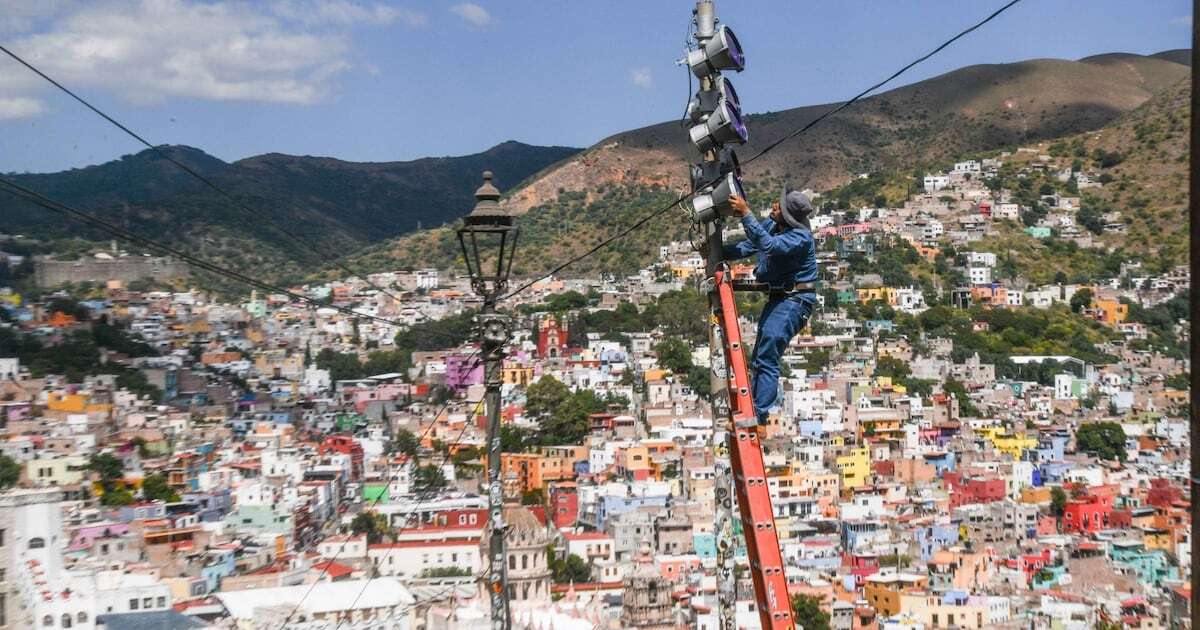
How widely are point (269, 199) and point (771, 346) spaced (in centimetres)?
10999

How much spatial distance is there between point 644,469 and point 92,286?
954 inches

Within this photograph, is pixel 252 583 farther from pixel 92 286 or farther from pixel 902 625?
pixel 92 286

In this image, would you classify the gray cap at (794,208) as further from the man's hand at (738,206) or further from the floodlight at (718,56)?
the floodlight at (718,56)

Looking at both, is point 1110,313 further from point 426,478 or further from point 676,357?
point 426,478

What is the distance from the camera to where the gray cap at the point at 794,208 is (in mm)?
4887

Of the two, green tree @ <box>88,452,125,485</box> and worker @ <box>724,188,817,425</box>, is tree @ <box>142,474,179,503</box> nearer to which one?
green tree @ <box>88,452,125,485</box>

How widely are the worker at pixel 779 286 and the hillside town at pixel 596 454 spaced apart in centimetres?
19

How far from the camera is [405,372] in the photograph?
61500 mm

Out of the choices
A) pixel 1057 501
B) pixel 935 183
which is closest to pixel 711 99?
pixel 1057 501

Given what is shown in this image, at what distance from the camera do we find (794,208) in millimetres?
4918

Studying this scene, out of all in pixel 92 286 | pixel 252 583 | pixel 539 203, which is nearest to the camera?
pixel 252 583

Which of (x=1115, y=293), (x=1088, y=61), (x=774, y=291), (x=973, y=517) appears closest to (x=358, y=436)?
(x=973, y=517)

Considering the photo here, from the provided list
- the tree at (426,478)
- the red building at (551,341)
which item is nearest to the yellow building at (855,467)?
Result: the tree at (426,478)

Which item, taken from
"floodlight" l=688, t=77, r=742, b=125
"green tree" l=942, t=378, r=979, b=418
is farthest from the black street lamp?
"green tree" l=942, t=378, r=979, b=418
